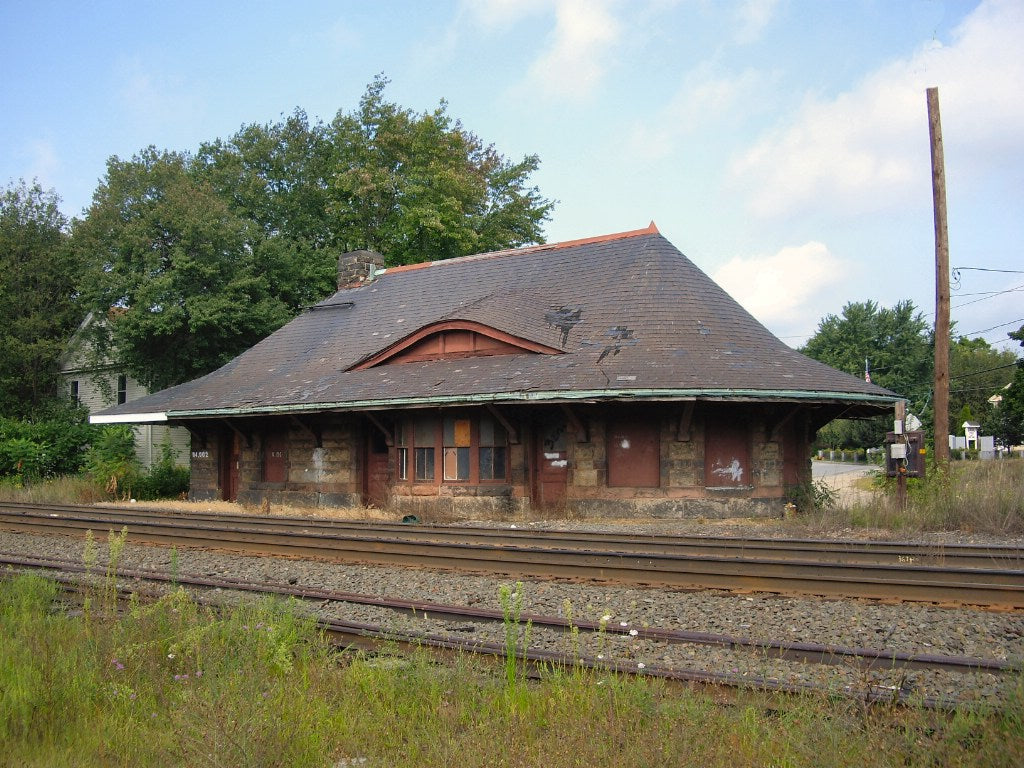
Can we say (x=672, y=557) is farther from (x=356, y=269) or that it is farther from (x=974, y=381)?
(x=974, y=381)

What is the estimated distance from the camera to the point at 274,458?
821 inches

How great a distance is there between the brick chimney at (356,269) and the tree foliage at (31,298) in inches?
506

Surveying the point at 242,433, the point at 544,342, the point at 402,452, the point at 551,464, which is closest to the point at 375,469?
the point at 402,452

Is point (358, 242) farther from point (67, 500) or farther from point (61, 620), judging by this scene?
point (61, 620)

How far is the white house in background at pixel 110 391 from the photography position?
112ft

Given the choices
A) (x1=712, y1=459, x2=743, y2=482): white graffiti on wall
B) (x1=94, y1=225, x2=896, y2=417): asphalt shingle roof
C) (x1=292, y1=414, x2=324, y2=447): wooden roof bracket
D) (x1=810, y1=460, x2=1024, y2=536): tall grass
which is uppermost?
(x1=94, y1=225, x2=896, y2=417): asphalt shingle roof

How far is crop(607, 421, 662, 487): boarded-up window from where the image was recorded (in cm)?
1590

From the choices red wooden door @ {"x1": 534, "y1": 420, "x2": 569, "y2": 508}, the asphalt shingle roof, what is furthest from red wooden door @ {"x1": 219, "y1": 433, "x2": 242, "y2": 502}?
red wooden door @ {"x1": 534, "y1": 420, "x2": 569, "y2": 508}

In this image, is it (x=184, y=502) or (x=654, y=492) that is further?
(x=184, y=502)

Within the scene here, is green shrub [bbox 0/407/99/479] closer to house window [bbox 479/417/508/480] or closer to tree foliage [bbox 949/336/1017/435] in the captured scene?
house window [bbox 479/417/508/480]

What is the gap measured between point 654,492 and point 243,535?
7577 millimetres

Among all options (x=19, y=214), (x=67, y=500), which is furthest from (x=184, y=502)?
(x=19, y=214)

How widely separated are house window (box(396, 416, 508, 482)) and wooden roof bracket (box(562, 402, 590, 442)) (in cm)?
159

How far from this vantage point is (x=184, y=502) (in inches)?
855
